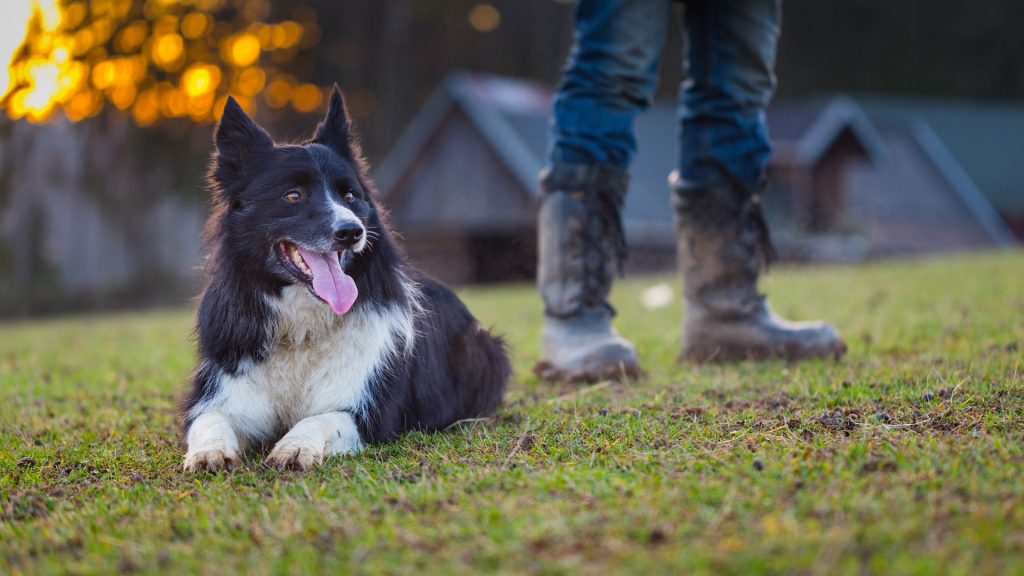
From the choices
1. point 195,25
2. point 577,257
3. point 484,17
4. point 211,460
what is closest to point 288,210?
point 211,460

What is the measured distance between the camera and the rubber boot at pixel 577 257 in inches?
161

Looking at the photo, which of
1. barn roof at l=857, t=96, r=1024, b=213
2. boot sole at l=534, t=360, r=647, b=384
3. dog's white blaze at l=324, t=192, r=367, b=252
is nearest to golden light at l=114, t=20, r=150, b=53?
boot sole at l=534, t=360, r=647, b=384

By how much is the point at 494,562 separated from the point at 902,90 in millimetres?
43577

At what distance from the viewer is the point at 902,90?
40562 mm

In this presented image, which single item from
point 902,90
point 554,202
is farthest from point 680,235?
point 902,90

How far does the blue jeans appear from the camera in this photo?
3945mm

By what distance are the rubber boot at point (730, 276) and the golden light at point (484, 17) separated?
2678cm

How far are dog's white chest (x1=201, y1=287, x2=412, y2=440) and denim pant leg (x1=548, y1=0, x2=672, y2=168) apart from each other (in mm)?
1431

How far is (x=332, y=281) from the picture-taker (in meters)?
3.09

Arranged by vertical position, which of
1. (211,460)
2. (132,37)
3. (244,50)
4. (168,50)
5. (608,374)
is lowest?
(608,374)

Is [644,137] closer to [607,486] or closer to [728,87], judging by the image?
[728,87]

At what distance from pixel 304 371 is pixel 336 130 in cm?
102

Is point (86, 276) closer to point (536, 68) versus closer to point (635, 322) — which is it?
point (536, 68)

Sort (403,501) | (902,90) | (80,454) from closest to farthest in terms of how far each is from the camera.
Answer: (403,501) → (80,454) → (902,90)
